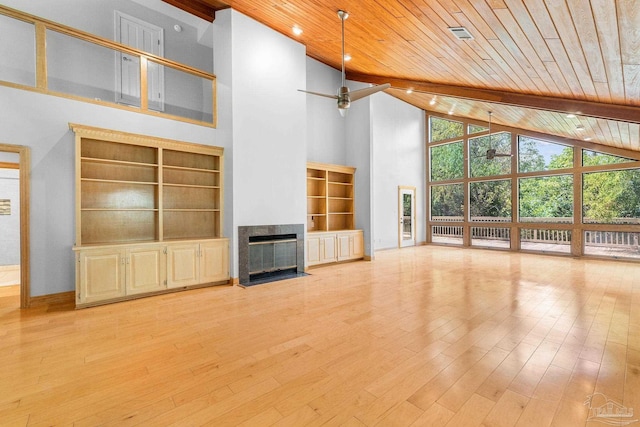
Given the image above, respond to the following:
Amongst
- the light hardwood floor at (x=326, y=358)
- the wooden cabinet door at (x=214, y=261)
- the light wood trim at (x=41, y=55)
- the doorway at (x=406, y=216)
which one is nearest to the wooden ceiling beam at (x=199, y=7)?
the light wood trim at (x=41, y=55)

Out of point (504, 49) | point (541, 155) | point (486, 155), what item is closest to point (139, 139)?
point (504, 49)

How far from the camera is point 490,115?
8125mm

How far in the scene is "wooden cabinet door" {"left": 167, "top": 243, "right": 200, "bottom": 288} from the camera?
185 inches

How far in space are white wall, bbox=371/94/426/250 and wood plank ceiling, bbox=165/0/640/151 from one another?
99.5 inches

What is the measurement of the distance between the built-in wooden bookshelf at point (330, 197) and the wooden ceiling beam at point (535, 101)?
2.54 m

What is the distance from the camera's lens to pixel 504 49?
381 centimetres

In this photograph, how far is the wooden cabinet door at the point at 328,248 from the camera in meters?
6.92

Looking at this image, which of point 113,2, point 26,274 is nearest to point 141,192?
point 26,274

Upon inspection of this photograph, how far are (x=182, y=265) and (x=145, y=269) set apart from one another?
532mm

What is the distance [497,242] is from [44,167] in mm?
11257

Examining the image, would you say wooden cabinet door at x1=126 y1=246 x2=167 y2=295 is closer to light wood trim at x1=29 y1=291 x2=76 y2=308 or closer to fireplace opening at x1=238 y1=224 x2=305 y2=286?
light wood trim at x1=29 y1=291 x2=76 y2=308

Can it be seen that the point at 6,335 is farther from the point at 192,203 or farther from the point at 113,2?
the point at 113,2

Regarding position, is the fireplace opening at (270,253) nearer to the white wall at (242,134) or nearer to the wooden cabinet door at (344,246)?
the white wall at (242,134)

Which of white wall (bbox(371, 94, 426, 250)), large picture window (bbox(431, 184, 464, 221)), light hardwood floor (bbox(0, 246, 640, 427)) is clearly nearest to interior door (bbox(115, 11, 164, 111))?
light hardwood floor (bbox(0, 246, 640, 427))
